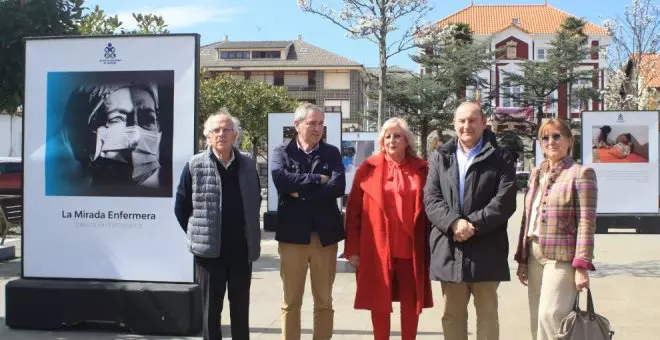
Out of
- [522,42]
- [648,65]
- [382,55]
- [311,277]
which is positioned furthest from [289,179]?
[522,42]

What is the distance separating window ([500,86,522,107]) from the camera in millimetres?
59122

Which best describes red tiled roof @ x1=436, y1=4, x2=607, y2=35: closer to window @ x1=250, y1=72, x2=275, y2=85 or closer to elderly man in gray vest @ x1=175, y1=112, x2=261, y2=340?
window @ x1=250, y1=72, x2=275, y2=85

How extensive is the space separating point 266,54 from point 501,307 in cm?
6803

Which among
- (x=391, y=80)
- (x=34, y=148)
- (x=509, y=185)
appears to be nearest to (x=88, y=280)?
(x=34, y=148)

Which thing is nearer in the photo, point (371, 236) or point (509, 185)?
point (509, 185)

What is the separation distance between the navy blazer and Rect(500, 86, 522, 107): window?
55.2 metres

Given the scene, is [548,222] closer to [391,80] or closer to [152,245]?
[152,245]

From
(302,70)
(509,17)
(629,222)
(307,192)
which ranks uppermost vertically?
(509,17)

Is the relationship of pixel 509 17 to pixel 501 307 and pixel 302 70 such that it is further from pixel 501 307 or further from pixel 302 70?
pixel 501 307

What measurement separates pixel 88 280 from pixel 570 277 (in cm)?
420

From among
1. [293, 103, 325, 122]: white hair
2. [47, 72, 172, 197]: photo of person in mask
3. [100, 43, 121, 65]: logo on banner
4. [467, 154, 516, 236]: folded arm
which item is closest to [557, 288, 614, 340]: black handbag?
[467, 154, 516, 236]: folded arm

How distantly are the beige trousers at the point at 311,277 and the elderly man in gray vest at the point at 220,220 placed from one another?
293mm

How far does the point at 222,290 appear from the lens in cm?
528

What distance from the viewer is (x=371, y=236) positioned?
5.08 meters
